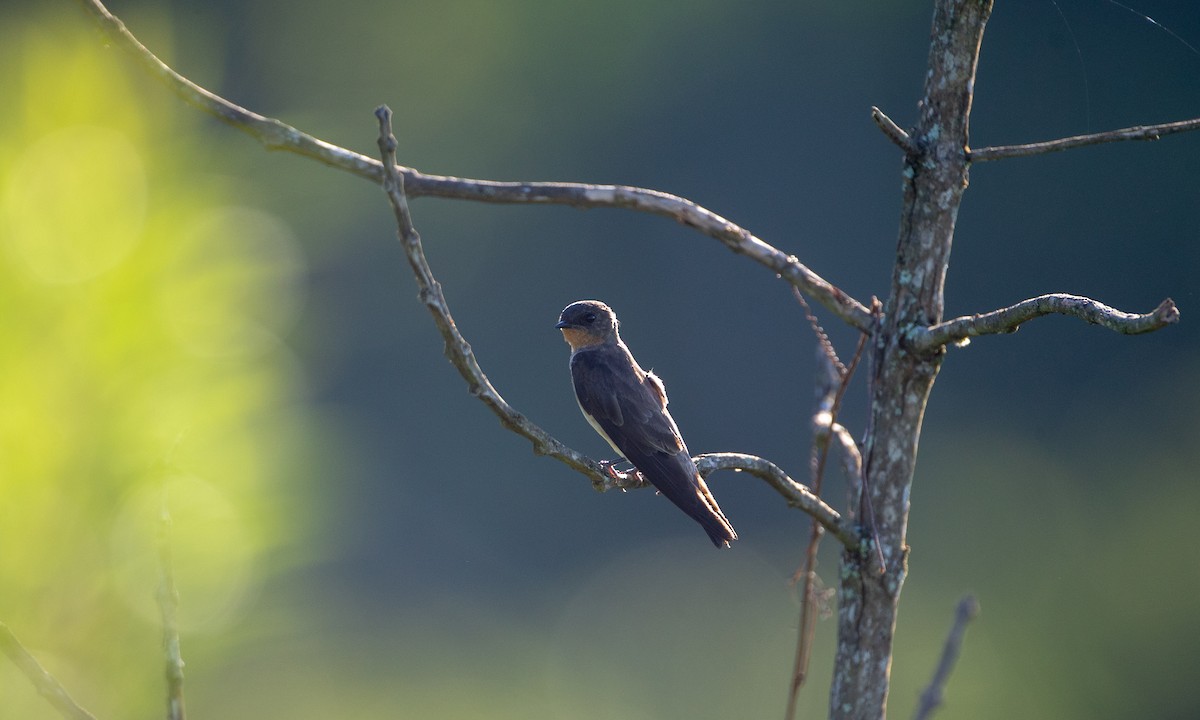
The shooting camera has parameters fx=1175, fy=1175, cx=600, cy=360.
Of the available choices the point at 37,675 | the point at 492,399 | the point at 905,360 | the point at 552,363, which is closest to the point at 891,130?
the point at 905,360

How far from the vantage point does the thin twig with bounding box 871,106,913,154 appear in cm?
305

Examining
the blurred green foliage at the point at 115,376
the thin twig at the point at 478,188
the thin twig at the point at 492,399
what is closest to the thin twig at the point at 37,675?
the blurred green foliage at the point at 115,376

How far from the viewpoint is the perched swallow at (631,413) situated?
4.36 meters

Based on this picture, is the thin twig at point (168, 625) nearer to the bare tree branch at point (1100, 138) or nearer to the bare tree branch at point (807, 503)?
the bare tree branch at point (807, 503)

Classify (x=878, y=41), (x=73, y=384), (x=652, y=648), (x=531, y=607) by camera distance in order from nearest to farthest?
(x=73, y=384)
(x=652, y=648)
(x=531, y=607)
(x=878, y=41)

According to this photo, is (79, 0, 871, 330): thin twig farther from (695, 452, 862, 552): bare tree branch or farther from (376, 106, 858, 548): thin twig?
(695, 452, 862, 552): bare tree branch

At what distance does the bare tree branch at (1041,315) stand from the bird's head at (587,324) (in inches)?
118

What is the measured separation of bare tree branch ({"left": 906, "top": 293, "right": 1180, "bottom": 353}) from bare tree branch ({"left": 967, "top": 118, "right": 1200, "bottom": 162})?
401 millimetres

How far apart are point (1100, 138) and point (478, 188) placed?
159 cm

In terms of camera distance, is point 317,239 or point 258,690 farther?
point 317,239

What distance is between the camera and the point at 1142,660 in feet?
44.2

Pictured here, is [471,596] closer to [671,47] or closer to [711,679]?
[711,679]

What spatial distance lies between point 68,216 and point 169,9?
735mm

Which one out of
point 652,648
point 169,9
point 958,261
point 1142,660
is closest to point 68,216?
point 169,9
